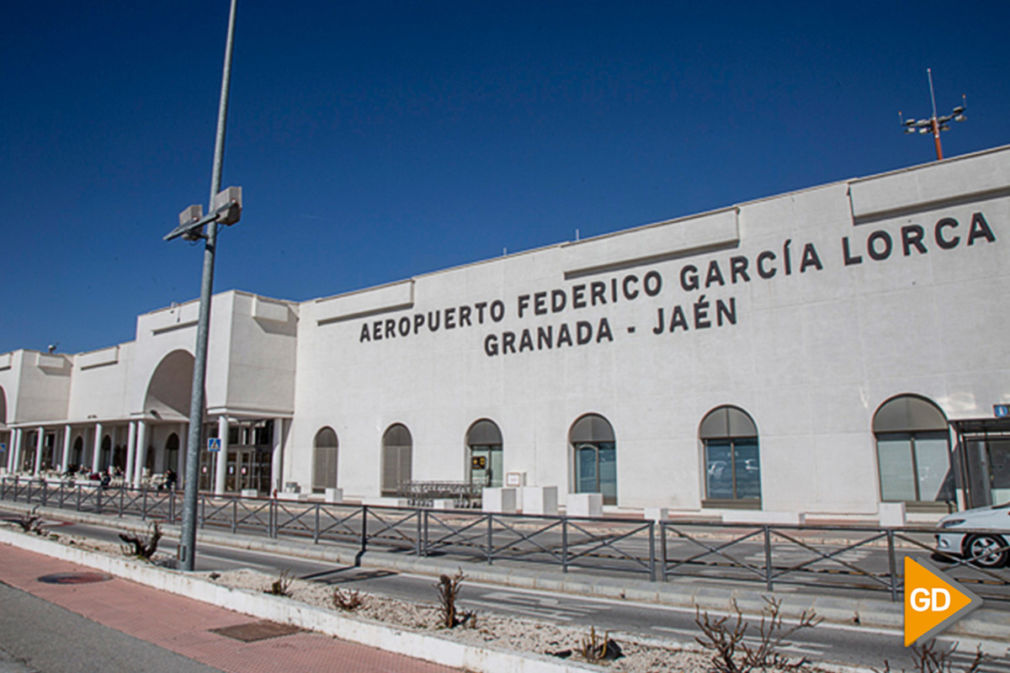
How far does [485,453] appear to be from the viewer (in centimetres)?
3158

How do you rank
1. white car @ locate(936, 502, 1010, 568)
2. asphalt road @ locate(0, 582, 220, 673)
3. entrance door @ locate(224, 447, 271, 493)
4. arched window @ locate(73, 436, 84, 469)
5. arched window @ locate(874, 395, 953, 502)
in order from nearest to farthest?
asphalt road @ locate(0, 582, 220, 673) → white car @ locate(936, 502, 1010, 568) → arched window @ locate(874, 395, 953, 502) → entrance door @ locate(224, 447, 271, 493) → arched window @ locate(73, 436, 84, 469)

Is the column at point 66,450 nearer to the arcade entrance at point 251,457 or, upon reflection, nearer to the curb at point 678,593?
the arcade entrance at point 251,457

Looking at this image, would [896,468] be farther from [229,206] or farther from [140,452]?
[140,452]

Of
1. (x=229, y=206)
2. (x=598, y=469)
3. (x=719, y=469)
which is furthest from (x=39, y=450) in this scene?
(x=229, y=206)

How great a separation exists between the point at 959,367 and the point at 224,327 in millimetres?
32296

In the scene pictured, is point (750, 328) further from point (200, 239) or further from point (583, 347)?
point (200, 239)

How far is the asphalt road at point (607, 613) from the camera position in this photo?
8.05 metres

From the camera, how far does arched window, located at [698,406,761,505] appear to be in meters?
24.9

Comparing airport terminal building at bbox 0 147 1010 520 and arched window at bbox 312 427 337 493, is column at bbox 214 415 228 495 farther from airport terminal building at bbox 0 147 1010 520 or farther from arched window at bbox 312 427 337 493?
arched window at bbox 312 427 337 493

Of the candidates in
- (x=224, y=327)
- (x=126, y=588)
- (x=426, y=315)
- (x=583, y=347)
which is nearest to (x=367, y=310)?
(x=426, y=315)

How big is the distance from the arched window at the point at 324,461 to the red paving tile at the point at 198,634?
24844 millimetres

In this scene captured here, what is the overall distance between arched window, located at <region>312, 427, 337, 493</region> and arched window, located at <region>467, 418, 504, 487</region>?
915 centimetres

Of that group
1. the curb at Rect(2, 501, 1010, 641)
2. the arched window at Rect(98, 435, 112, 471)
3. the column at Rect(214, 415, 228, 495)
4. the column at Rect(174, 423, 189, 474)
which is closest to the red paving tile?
the curb at Rect(2, 501, 1010, 641)

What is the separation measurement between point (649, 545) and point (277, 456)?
29.8 metres
